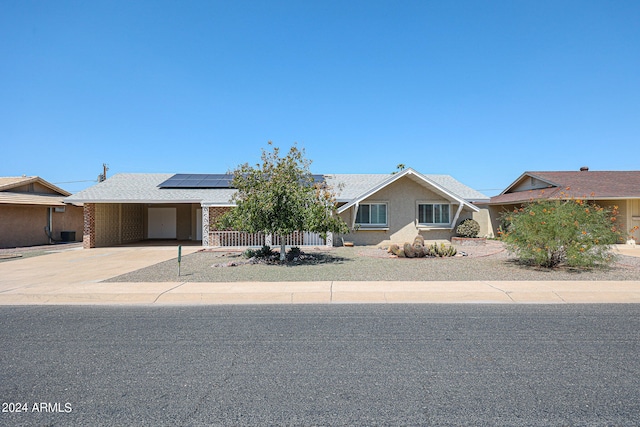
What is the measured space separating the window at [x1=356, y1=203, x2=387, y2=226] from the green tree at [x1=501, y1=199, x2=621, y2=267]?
901 centimetres

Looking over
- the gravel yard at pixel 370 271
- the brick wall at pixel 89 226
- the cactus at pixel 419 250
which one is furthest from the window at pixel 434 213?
the brick wall at pixel 89 226

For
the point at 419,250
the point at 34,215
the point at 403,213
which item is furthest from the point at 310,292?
the point at 34,215

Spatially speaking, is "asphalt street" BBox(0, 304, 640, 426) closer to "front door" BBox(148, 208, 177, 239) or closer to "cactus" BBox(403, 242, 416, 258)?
"cactus" BBox(403, 242, 416, 258)

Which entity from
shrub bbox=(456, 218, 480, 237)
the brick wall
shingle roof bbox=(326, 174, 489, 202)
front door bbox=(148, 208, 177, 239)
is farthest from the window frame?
the brick wall

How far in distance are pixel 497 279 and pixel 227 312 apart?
24.2 ft

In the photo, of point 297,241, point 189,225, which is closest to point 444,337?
point 297,241

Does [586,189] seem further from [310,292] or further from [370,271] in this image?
[310,292]

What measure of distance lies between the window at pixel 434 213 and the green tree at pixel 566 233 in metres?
8.83

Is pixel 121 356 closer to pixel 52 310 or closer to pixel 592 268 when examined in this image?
pixel 52 310

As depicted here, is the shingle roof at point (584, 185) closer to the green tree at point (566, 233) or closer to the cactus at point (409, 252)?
the green tree at point (566, 233)

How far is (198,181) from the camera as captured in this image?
23.8 metres

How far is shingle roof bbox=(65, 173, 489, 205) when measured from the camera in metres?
20.4

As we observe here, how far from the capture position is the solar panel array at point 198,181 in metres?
23.0

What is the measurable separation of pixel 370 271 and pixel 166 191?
14541 mm
